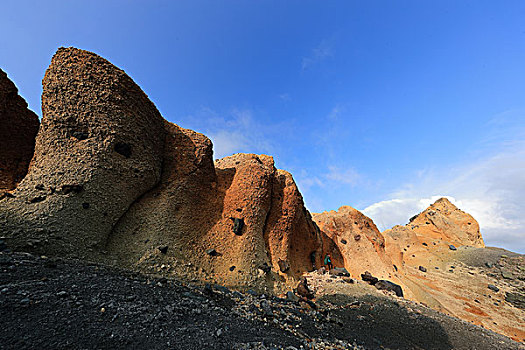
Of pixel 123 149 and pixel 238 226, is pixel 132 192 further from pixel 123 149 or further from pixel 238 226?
pixel 238 226

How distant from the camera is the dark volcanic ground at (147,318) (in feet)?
7.08

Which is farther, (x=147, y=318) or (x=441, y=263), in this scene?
(x=441, y=263)

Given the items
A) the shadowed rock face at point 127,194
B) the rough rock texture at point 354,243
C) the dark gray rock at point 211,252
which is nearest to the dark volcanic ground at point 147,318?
the shadowed rock face at point 127,194

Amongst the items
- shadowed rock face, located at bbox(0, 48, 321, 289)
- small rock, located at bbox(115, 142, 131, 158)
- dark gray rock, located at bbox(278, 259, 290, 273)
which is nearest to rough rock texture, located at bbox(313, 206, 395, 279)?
dark gray rock, located at bbox(278, 259, 290, 273)

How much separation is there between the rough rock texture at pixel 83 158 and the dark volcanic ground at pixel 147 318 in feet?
4.43

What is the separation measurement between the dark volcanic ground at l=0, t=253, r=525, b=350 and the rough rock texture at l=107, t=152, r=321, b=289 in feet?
4.67

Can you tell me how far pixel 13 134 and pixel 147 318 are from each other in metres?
7.73

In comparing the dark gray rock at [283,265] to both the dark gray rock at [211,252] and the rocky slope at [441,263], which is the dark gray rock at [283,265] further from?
the rocky slope at [441,263]

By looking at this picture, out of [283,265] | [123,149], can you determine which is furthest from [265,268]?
[123,149]

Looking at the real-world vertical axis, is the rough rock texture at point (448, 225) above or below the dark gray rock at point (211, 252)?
above

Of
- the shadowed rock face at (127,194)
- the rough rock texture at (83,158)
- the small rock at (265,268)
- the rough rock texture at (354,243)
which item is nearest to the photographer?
the rough rock texture at (83,158)

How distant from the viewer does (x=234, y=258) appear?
6.67m

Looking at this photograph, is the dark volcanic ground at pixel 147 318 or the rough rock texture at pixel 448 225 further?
the rough rock texture at pixel 448 225

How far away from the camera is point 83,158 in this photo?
5215 mm
